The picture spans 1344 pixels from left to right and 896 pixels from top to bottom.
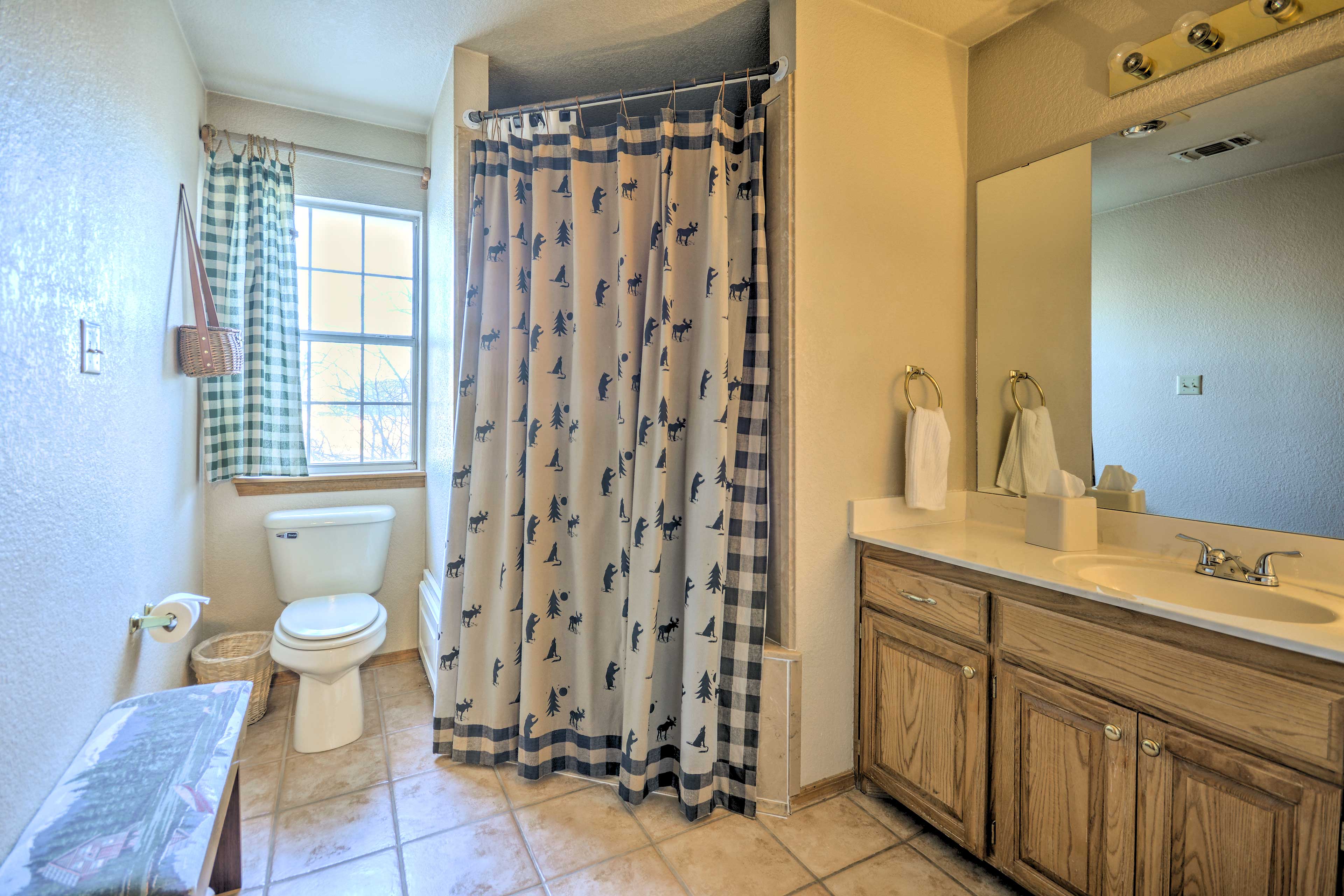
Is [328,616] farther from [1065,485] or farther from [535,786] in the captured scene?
[1065,485]

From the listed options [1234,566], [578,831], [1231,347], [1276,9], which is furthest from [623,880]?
[1276,9]

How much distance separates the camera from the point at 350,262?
110 inches

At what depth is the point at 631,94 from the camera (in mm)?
1907

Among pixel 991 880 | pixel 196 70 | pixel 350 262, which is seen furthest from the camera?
pixel 350 262

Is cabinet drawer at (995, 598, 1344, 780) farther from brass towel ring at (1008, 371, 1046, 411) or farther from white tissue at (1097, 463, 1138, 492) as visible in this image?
brass towel ring at (1008, 371, 1046, 411)

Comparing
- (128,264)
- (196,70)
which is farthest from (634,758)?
(196,70)

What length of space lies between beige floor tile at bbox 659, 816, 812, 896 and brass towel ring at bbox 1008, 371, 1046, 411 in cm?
153

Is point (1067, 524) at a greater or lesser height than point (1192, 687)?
greater

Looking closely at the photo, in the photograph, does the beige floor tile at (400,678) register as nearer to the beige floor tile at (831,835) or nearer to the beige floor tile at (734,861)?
the beige floor tile at (734,861)

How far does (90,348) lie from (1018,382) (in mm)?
2516

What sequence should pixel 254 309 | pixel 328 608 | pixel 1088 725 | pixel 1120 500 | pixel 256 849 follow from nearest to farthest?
pixel 1088 725, pixel 256 849, pixel 1120 500, pixel 328 608, pixel 254 309

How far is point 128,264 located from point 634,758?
1965 millimetres

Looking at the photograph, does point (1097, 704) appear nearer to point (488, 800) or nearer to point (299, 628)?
point (488, 800)

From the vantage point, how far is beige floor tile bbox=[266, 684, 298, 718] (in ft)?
7.90
